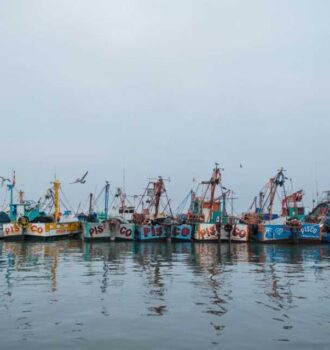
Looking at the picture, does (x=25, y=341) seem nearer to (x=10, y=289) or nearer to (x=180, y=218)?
(x=10, y=289)

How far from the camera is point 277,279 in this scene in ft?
78.3

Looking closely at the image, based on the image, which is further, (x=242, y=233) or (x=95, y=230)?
(x=95, y=230)

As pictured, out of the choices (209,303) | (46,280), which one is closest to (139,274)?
(46,280)

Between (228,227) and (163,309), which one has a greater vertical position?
(228,227)

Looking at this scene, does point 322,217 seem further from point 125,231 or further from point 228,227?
point 125,231

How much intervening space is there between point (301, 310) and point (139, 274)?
1172 cm

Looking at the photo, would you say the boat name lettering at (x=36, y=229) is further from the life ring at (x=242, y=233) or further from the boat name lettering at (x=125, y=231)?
the life ring at (x=242, y=233)

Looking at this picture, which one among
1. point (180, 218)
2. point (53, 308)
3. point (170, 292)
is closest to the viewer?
point (53, 308)

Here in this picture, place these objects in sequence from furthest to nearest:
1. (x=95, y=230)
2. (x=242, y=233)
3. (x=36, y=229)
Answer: (x=95, y=230) < (x=36, y=229) < (x=242, y=233)

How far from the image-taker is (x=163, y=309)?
15891 mm

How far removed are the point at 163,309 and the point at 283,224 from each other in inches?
2025

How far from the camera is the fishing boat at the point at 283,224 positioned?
61.1m

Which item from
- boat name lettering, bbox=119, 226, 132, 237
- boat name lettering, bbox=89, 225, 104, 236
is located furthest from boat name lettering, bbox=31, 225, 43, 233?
boat name lettering, bbox=119, 226, 132, 237

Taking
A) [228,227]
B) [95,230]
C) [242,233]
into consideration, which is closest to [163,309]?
[228,227]
